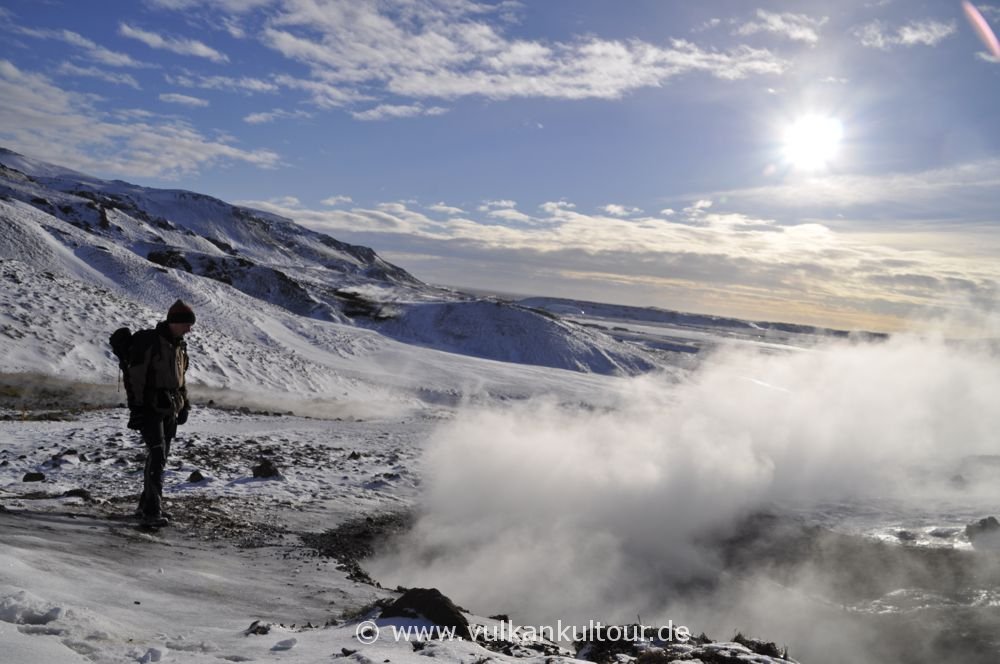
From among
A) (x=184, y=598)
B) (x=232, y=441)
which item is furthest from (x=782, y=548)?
(x=232, y=441)

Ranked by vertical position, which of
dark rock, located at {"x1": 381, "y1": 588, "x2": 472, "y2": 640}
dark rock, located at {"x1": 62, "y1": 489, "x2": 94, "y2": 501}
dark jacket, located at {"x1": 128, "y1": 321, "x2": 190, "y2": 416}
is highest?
dark jacket, located at {"x1": 128, "y1": 321, "x2": 190, "y2": 416}

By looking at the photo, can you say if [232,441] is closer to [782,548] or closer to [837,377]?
[782,548]

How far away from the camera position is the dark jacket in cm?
765

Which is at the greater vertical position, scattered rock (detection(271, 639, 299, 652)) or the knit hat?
the knit hat

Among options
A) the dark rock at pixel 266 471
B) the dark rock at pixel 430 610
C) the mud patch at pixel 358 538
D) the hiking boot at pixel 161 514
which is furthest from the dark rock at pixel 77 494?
the dark rock at pixel 430 610

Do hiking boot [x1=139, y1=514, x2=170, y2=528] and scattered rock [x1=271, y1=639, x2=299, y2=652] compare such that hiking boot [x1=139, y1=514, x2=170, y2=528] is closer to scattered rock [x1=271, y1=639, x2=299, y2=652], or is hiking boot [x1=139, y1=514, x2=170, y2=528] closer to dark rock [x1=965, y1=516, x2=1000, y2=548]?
scattered rock [x1=271, y1=639, x2=299, y2=652]

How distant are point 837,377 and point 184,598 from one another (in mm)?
30114

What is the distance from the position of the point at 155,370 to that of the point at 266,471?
506 centimetres

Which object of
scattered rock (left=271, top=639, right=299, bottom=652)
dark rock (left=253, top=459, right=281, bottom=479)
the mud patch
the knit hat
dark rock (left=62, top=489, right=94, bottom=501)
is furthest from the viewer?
dark rock (left=253, top=459, right=281, bottom=479)

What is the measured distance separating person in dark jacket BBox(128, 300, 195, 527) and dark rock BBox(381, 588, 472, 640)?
156 inches

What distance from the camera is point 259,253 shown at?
139 metres

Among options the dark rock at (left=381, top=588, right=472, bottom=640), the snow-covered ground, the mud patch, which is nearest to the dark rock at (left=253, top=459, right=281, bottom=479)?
the snow-covered ground

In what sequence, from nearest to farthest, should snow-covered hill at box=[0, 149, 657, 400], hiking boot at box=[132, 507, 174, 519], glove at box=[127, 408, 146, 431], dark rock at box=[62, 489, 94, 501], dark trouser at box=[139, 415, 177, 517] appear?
glove at box=[127, 408, 146, 431], dark trouser at box=[139, 415, 177, 517], hiking boot at box=[132, 507, 174, 519], dark rock at box=[62, 489, 94, 501], snow-covered hill at box=[0, 149, 657, 400]

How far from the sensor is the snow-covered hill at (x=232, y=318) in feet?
82.4
